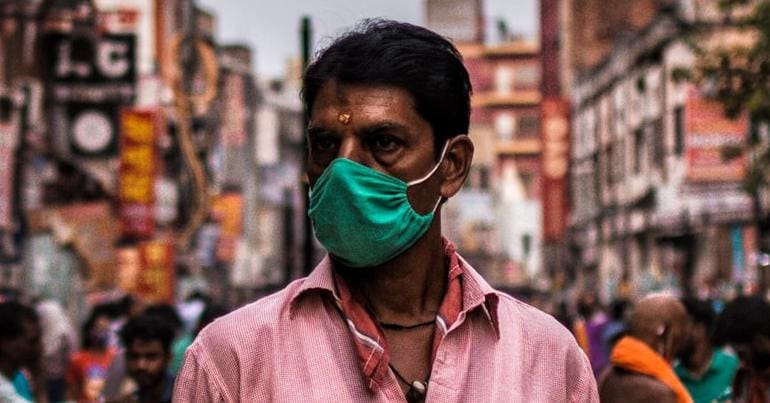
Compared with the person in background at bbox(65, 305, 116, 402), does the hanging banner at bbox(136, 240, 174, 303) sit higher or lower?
lower

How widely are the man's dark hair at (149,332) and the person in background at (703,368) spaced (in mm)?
2706

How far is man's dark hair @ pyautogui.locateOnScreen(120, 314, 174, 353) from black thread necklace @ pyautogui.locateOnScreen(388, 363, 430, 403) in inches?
249

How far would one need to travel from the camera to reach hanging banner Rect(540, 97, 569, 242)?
82125mm

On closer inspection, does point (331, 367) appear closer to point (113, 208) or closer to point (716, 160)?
point (716, 160)

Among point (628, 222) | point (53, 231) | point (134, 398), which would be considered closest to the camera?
point (134, 398)

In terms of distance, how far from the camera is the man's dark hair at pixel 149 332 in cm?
959

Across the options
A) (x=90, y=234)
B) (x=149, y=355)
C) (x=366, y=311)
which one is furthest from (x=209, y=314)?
(x=90, y=234)

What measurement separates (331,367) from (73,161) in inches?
1542

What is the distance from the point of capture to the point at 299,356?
131 inches

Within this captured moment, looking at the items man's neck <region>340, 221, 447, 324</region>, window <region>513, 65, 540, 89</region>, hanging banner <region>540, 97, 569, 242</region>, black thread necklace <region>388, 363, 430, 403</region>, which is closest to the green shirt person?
man's neck <region>340, 221, 447, 324</region>

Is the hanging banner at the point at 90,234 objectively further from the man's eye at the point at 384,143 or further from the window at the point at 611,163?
the man's eye at the point at 384,143

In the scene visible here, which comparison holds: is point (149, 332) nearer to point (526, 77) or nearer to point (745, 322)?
point (745, 322)

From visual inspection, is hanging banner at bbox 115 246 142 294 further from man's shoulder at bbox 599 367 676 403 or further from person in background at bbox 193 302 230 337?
man's shoulder at bbox 599 367 676 403

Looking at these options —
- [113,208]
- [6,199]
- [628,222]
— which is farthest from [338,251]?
[628,222]
